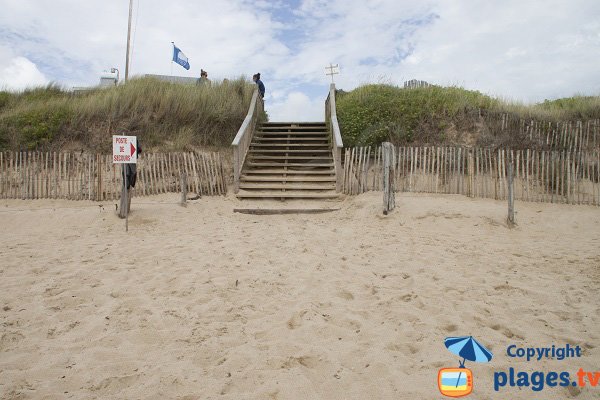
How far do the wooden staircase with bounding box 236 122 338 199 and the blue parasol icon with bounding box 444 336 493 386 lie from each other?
652 centimetres

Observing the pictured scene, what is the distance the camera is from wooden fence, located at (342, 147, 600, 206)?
879 centimetres

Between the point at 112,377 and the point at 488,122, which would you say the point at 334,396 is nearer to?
the point at 112,377

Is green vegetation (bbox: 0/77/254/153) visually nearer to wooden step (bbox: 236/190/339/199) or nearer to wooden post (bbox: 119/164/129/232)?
wooden step (bbox: 236/190/339/199)

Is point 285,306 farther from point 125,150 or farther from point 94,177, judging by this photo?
point 94,177

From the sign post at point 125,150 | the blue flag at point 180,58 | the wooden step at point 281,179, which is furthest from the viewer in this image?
the blue flag at point 180,58

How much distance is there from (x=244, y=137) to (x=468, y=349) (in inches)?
350

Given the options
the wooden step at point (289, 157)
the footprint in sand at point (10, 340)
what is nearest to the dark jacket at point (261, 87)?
the wooden step at point (289, 157)

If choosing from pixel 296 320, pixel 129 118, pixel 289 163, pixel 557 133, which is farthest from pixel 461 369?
pixel 129 118

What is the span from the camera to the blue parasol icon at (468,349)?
2.58 metres

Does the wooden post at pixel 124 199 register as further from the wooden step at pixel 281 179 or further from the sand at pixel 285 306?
the wooden step at pixel 281 179

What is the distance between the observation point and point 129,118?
11828mm

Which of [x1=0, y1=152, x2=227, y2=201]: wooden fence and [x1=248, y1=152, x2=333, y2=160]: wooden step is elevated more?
[x1=248, y1=152, x2=333, y2=160]: wooden step

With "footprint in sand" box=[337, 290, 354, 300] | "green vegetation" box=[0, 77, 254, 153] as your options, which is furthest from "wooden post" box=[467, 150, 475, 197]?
"green vegetation" box=[0, 77, 254, 153]

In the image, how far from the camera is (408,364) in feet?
8.36
